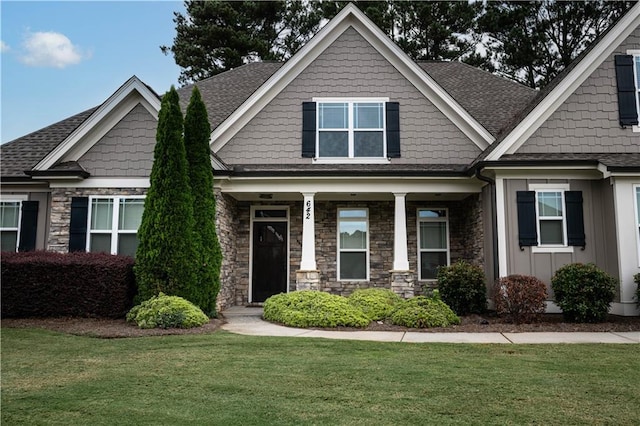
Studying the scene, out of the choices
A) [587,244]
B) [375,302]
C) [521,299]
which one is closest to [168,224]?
[375,302]

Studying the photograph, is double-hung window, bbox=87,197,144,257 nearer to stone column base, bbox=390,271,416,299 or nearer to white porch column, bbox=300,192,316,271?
white porch column, bbox=300,192,316,271

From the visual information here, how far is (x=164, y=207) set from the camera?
10.1m

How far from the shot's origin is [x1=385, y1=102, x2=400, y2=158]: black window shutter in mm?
13023

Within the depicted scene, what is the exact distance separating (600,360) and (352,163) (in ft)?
25.4

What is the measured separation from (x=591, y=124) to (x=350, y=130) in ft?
18.1

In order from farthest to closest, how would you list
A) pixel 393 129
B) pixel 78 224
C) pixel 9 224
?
pixel 393 129, pixel 9 224, pixel 78 224

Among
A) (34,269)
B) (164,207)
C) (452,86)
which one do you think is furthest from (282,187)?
(452,86)

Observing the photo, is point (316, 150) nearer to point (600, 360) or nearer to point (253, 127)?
point (253, 127)

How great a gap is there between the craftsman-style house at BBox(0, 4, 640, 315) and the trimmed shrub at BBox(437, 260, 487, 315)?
Answer: 1.81 feet

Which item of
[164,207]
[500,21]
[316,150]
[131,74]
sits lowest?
[164,207]

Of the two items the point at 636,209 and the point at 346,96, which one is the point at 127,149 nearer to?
the point at 346,96

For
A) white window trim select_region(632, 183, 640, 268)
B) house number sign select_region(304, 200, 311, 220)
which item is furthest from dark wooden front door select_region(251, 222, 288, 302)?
white window trim select_region(632, 183, 640, 268)

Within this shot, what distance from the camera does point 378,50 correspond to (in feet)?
44.2

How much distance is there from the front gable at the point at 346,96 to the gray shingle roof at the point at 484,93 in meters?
0.67
